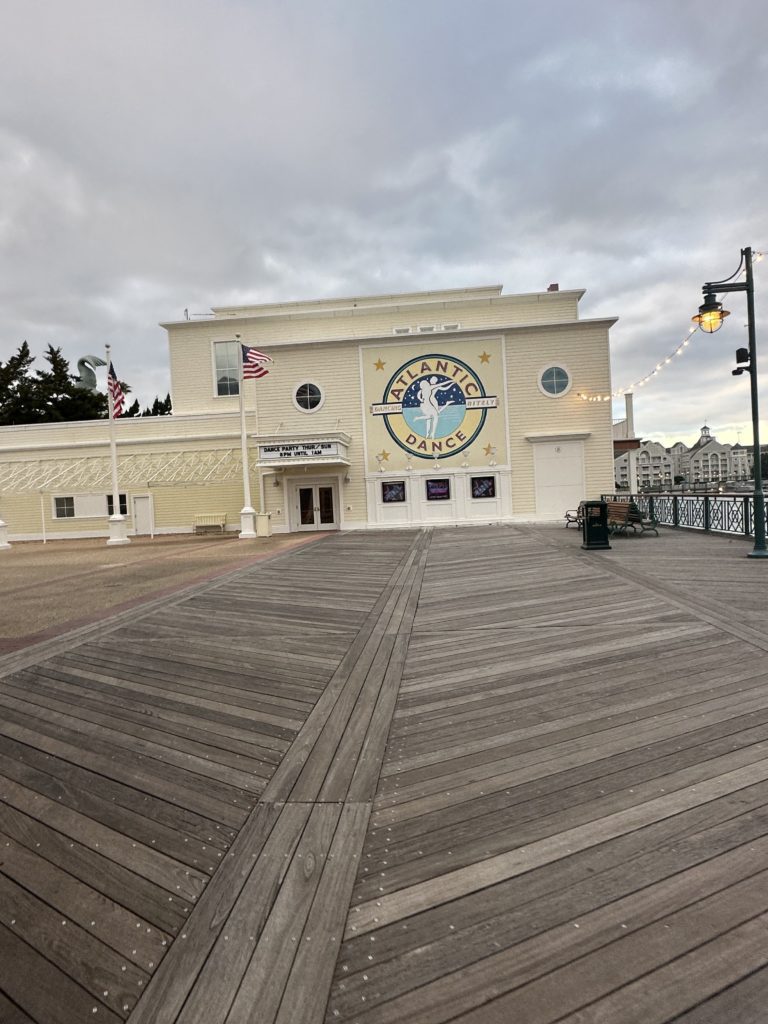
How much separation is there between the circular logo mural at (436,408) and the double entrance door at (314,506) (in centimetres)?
401

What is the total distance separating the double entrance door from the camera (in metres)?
23.9

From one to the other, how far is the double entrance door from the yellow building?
Result: 45 millimetres

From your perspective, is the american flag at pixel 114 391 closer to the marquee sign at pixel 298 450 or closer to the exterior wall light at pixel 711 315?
the marquee sign at pixel 298 450

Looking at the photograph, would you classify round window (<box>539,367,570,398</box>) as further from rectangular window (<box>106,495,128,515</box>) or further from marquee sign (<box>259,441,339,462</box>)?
rectangular window (<box>106,495,128,515</box>)

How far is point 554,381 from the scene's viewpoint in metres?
23.1

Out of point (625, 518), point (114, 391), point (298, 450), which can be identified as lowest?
point (625, 518)

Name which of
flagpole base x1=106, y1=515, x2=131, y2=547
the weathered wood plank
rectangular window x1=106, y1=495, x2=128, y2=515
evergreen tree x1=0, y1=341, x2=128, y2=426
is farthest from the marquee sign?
evergreen tree x1=0, y1=341, x2=128, y2=426

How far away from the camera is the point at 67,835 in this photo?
2482mm

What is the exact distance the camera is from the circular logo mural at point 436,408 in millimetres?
23234

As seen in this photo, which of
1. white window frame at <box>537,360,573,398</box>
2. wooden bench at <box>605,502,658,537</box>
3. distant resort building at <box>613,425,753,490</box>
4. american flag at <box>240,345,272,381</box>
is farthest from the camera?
distant resort building at <box>613,425,753,490</box>

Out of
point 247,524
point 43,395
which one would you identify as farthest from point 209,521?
point 43,395

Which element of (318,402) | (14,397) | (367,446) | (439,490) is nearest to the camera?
(439,490)

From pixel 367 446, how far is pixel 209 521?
8204 millimetres

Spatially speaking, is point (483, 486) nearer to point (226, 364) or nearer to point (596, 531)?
point (596, 531)
